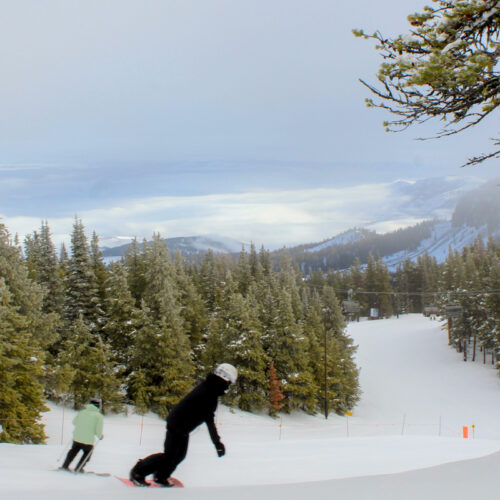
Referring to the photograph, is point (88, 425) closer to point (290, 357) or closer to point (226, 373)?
point (226, 373)

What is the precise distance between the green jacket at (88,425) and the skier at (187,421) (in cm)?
217

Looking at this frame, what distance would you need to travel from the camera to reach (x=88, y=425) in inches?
309

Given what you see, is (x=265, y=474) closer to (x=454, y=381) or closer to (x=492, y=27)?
(x=492, y=27)

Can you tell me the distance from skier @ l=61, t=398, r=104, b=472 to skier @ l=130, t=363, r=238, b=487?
2.16m

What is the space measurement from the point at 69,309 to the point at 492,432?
35.2 m

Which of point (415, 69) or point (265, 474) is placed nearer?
point (415, 69)

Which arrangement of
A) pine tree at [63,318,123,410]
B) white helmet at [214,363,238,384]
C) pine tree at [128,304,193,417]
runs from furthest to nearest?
1. pine tree at [128,304,193,417]
2. pine tree at [63,318,123,410]
3. white helmet at [214,363,238,384]

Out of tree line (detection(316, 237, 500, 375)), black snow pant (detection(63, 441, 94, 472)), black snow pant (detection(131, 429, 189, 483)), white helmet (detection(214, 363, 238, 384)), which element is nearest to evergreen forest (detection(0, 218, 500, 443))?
tree line (detection(316, 237, 500, 375))

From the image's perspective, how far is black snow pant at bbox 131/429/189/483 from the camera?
5879 millimetres

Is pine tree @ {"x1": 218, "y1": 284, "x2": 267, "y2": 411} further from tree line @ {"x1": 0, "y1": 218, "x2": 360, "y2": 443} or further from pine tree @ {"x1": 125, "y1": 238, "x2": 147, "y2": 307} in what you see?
pine tree @ {"x1": 125, "y1": 238, "x2": 147, "y2": 307}

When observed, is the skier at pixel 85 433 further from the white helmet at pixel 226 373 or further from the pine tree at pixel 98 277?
the pine tree at pixel 98 277

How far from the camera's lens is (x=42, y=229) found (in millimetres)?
41188

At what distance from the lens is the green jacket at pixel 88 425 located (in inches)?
304

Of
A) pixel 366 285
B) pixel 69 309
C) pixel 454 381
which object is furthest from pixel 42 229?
pixel 366 285
